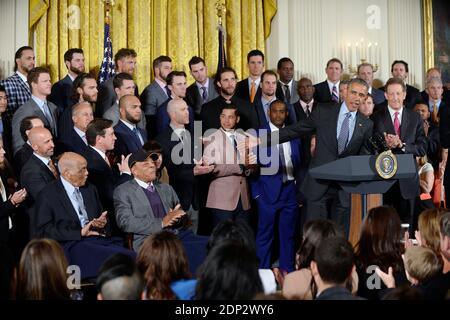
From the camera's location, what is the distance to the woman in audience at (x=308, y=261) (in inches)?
171

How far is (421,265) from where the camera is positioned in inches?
167

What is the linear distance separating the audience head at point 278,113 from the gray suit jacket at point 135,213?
1.92 m

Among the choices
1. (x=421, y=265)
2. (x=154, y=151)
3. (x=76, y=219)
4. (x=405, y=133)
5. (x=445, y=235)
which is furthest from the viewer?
(x=405, y=133)

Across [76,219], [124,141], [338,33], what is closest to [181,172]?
[124,141]

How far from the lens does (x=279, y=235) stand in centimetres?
752

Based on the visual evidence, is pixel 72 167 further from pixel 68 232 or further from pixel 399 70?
pixel 399 70

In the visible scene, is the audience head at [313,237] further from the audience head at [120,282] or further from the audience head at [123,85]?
the audience head at [123,85]

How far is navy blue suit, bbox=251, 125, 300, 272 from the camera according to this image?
739 cm

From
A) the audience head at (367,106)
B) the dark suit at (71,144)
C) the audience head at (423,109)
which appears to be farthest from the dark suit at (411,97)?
the dark suit at (71,144)

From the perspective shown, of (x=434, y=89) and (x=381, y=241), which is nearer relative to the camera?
(x=381, y=241)

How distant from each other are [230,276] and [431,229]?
77.3 inches

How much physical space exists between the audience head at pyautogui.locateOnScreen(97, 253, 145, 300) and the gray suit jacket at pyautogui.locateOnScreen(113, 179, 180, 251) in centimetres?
248
